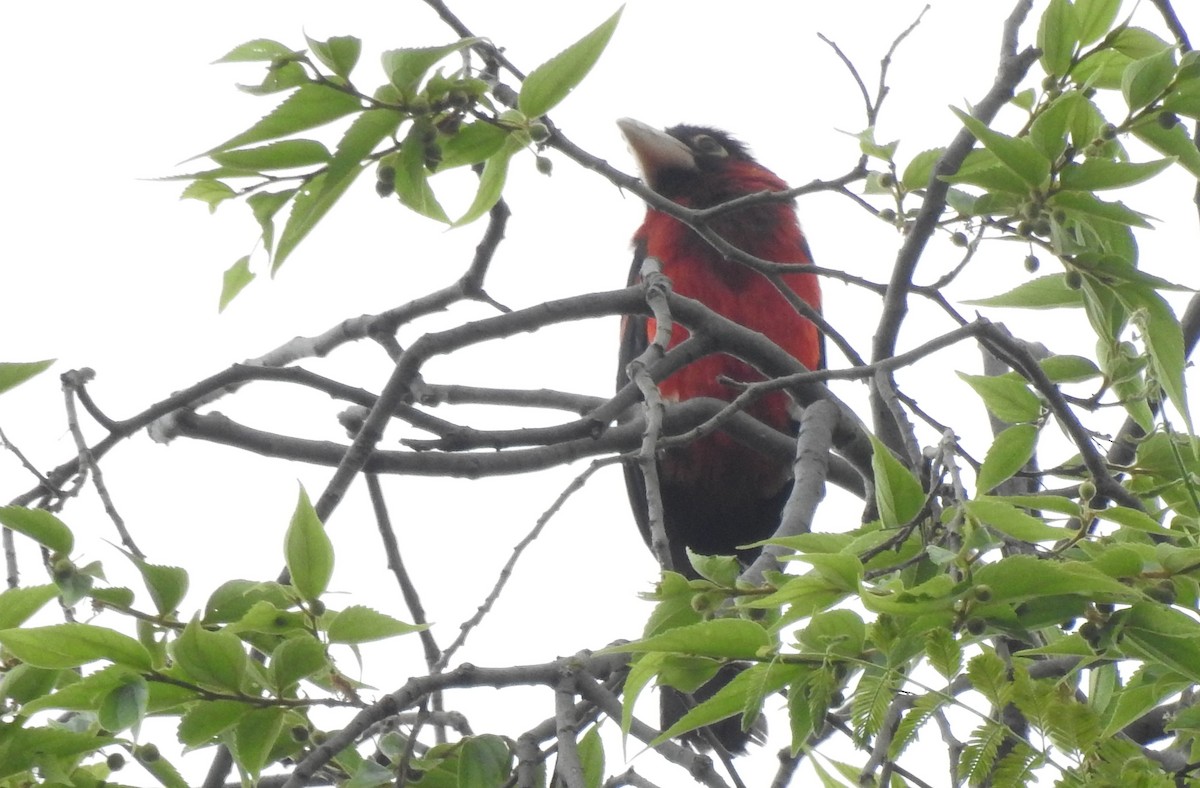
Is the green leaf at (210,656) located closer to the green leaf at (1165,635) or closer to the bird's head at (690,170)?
the green leaf at (1165,635)

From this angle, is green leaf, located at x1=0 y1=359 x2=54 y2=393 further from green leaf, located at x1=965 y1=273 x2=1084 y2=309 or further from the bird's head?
the bird's head

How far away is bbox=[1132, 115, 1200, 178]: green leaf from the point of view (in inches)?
57.8

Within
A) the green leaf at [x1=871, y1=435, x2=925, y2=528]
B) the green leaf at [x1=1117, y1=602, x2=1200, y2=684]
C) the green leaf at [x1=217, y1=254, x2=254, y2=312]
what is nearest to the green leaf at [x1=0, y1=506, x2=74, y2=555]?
the green leaf at [x1=217, y1=254, x2=254, y2=312]

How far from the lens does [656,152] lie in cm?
499

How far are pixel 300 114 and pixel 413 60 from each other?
141 millimetres

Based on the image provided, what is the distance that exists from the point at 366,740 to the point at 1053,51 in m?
1.25

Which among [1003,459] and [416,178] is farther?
[416,178]

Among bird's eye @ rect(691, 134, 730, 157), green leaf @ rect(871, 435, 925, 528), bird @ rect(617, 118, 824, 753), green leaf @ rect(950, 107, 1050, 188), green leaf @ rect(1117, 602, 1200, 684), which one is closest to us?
green leaf @ rect(1117, 602, 1200, 684)

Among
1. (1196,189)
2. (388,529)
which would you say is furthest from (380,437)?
(1196,189)

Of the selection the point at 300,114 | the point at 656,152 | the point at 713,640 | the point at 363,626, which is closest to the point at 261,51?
the point at 300,114

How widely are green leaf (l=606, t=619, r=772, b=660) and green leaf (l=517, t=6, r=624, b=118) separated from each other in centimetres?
66

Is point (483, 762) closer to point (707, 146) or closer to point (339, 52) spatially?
point (339, 52)

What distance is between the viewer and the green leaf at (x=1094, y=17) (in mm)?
1523

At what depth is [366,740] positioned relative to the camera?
5.92 feet
